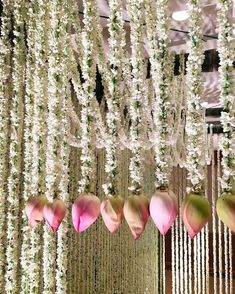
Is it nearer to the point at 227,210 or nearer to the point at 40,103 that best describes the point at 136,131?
the point at 227,210

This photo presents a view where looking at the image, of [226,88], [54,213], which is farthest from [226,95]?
[54,213]

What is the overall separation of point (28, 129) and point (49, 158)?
44 cm

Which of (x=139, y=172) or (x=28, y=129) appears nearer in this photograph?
(x=139, y=172)

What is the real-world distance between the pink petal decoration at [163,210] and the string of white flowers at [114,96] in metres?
0.15

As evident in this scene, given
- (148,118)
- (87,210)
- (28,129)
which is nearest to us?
(87,210)

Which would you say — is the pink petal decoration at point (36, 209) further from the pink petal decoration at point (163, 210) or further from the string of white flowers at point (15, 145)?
the string of white flowers at point (15, 145)

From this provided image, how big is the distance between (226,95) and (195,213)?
8.8 inches

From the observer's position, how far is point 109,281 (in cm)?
464

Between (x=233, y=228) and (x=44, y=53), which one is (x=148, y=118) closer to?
(x=44, y=53)

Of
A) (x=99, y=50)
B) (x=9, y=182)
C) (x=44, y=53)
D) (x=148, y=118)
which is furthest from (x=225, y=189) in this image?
(x=148, y=118)

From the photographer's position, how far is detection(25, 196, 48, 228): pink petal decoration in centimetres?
119

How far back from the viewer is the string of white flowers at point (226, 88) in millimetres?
941

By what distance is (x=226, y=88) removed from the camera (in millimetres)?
972

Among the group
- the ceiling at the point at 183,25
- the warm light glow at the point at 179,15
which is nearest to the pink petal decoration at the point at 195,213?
the ceiling at the point at 183,25
